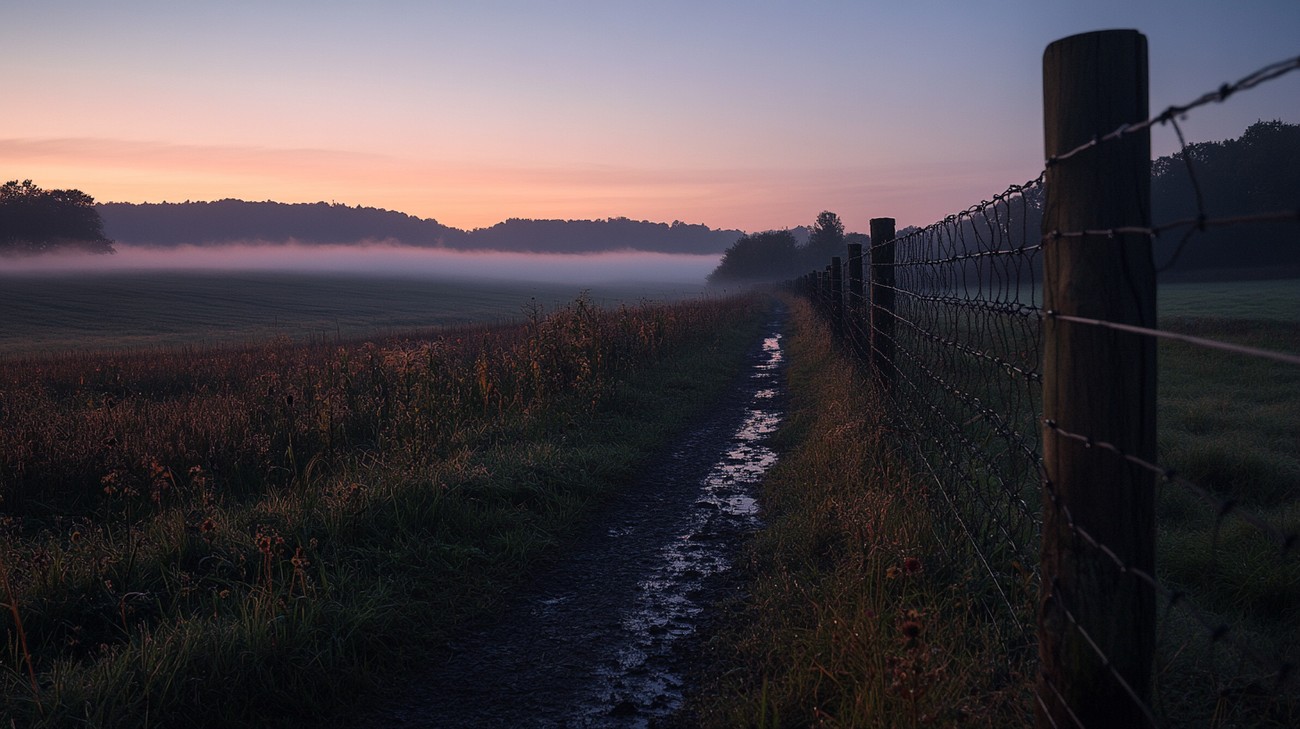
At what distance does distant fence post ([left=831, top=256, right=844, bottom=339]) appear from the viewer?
12.5m

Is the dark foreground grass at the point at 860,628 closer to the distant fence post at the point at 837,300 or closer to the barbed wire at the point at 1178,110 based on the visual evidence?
the barbed wire at the point at 1178,110

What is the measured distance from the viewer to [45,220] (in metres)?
88.8

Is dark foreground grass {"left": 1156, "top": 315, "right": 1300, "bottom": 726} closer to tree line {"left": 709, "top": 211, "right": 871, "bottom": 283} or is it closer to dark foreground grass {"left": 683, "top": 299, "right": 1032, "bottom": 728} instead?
dark foreground grass {"left": 683, "top": 299, "right": 1032, "bottom": 728}

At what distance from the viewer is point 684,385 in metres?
11.9

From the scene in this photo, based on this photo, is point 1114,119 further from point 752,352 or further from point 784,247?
point 784,247

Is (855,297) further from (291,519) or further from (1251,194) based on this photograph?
(1251,194)

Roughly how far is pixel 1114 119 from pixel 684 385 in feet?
33.3

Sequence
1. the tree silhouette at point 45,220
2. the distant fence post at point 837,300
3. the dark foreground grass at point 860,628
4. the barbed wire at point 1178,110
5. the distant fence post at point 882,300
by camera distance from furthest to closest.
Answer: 1. the tree silhouette at point 45,220
2. the distant fence post at point 837,300
3. the distant fence post at point 882,300
4. the dark foreground grass at point 860,628
5. the barbed wire at point 1178,110

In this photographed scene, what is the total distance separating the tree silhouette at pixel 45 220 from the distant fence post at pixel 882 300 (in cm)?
10820

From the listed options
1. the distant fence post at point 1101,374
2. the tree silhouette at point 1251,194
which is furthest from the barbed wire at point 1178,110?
the tree silhouette at point 1251,194

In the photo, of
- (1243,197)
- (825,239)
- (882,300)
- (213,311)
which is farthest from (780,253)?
(882,300)

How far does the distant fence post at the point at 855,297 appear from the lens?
9789 millimetres

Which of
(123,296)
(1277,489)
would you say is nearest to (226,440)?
(1277,489)

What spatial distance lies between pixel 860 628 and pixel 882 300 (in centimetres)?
450
